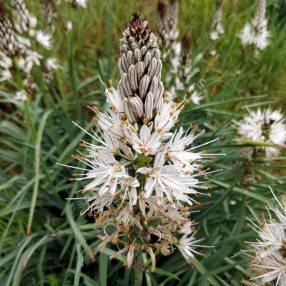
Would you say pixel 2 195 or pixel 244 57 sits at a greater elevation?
pixel 244 57

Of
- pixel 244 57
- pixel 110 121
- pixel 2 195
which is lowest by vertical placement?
pixel 2 195

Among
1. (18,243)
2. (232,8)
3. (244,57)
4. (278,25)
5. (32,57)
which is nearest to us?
(18,243)

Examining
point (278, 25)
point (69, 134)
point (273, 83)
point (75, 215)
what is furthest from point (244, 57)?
point (75, 215)

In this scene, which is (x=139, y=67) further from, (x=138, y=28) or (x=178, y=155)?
(x=178, y=155)

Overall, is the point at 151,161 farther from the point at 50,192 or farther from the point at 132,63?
the point at 50,192

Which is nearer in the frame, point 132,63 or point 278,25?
point 132,63

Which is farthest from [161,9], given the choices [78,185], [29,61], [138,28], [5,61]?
[138,28]
